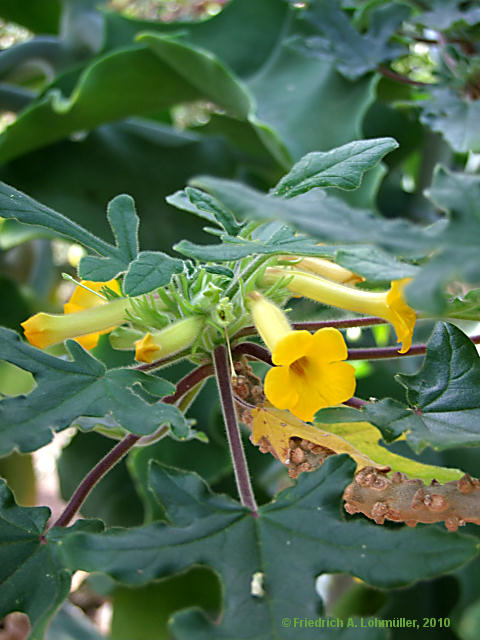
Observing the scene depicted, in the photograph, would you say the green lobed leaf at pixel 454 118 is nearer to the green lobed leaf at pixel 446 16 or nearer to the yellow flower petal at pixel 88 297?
the green lobed leaf at pixel 446 16

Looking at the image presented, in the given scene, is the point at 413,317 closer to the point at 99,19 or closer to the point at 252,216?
the point at 252,216

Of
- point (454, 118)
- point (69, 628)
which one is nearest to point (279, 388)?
point (454, 118)

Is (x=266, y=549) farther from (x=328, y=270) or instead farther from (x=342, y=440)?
(x=328, y=270)

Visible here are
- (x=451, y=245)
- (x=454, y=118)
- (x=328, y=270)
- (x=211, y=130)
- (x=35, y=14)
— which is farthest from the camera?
(x=35, y=14)

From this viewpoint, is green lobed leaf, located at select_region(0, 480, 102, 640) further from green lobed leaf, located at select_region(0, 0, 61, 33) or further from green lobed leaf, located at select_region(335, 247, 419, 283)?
green lobed leaf, located at select_region(0, 0, 61, 33)

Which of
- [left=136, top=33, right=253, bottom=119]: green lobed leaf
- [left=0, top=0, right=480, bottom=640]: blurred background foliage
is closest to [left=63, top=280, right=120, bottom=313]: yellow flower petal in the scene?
[left=0, top=0, right=480, bottom=640]: blurred background foliage
